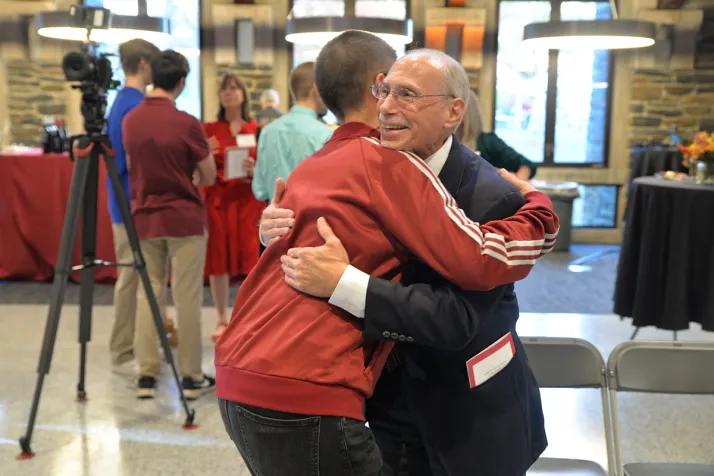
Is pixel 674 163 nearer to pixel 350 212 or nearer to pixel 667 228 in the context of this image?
pixel 667 228

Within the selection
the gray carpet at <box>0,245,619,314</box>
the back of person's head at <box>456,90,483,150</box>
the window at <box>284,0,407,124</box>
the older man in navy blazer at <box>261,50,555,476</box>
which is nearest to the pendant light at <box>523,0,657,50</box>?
the back of person's head at <box>456,90,483,150</box>

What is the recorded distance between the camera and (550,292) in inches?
242

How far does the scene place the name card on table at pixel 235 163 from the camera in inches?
165

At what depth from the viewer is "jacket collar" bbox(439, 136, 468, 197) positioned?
1.34 m

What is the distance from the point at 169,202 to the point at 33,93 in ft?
21.4

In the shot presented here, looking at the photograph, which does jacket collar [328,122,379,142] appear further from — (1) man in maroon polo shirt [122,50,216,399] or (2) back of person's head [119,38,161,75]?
(2) back of person's head [119,38,161,75]

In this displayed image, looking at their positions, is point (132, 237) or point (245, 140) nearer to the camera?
point (132, 237)

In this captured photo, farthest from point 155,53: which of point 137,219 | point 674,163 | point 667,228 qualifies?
point 674,163

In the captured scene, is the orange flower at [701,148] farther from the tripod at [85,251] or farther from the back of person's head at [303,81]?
the tripod at [85,251]

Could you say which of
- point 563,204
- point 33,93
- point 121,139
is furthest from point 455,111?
point 33,93

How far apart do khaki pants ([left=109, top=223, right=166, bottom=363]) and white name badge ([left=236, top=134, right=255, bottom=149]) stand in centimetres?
88

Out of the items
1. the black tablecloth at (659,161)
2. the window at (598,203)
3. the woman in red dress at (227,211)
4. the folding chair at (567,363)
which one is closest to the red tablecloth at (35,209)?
the woman in red dress at (227,211)

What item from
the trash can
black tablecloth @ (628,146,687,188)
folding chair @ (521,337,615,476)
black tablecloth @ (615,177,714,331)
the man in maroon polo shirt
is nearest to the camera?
folding chair @ (521,337,615,476)

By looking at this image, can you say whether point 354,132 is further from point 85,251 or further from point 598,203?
point 598,203
